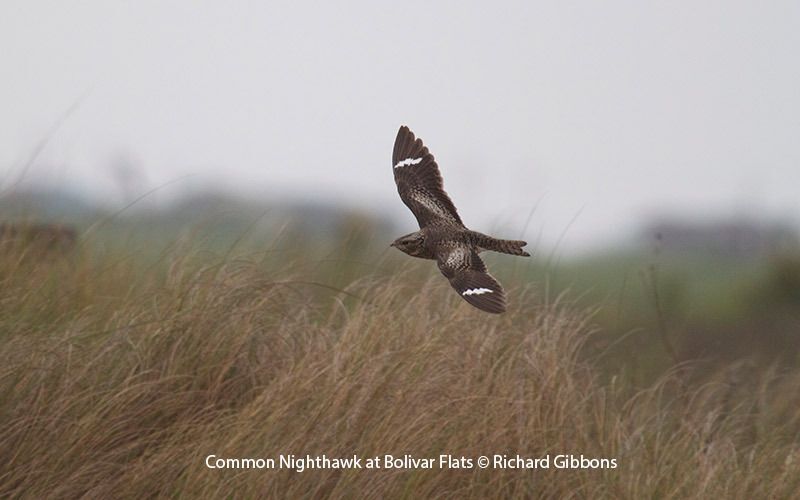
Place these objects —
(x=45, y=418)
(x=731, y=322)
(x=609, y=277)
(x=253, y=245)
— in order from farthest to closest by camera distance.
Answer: (x=731, y=322) < (x=609, y=277) < (x=253, y=245) < (x=45, y=418)

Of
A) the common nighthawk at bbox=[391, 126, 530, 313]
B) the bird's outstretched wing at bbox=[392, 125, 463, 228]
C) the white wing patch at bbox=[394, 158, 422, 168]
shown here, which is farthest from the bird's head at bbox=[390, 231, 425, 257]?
the white wing patch at bbox=[394, 158, 422, 168]

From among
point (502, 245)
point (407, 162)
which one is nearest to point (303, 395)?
point (407, 162)

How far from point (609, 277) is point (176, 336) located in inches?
127

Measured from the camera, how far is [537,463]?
4.92 meters

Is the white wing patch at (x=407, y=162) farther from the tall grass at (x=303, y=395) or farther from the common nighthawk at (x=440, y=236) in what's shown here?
the tall grass at (x=303, y=395)

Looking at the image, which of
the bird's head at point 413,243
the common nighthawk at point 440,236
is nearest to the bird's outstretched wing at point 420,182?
the common nighthawk at point 440,236

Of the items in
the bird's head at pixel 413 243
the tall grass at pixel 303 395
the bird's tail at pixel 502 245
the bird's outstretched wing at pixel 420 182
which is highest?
the bird's outstretched wing at pixel 420 182

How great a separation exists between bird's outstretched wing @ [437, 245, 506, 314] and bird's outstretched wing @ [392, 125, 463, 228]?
0.47 feet

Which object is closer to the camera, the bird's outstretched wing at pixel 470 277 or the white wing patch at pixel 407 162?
the bird's outstretched wing at pixel 470 277

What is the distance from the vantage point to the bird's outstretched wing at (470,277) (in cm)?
334

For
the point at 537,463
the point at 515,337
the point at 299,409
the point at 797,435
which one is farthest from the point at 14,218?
the point at 797,435

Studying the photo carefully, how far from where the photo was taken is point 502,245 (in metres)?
3.32

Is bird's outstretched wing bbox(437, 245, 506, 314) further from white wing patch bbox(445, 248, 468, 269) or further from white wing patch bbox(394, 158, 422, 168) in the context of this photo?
white wing patch bbox(394, 158, 422, 168)

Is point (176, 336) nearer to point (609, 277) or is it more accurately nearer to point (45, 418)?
point (45, 418)
